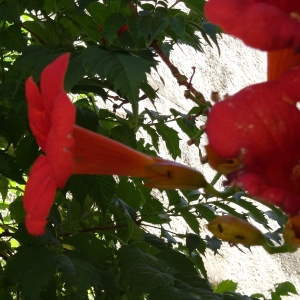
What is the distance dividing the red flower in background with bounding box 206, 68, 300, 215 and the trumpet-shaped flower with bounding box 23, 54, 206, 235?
5.0 inches

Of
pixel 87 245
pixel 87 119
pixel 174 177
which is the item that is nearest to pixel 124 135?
pixel 87 119

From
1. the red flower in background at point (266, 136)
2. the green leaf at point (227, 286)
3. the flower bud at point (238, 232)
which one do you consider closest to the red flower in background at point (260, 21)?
the red flower in background at point (266, 136)

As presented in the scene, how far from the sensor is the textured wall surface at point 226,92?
5.15 m

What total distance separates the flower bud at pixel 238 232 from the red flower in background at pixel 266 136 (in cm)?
17

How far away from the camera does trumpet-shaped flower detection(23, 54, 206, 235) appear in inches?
20.2

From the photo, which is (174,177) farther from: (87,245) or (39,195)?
(87,245)

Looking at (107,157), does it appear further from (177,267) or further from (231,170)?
(177,267)

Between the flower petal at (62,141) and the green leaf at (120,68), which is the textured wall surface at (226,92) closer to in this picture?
the green leaf at (120,68)

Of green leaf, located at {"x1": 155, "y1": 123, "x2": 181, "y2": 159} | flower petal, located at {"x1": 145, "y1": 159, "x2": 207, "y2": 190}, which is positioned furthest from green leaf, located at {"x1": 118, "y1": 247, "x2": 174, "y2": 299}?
flower petal, located at {"x1": 145, "y1": 159, "x2": 207, "y2": 190}

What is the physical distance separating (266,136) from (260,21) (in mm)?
83

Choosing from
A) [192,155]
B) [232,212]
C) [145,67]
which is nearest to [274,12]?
[145,67]

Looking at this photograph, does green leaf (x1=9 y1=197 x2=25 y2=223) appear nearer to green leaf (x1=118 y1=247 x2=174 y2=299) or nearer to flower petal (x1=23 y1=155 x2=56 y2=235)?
green leaf (x1=118 y1=247 x2=174 y2=299)

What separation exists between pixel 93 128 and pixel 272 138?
0.96 meters

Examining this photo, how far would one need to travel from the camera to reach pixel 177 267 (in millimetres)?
1419
